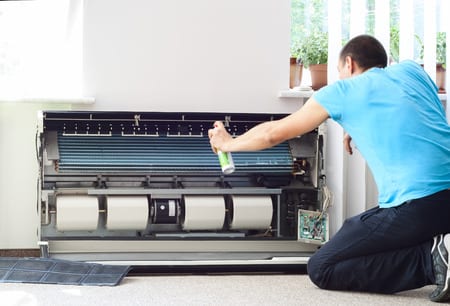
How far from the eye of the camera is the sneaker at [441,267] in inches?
109

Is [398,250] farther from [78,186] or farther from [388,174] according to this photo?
[78,186]

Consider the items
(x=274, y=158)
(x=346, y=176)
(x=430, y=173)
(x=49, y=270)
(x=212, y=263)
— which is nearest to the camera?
(x=430, y=173)

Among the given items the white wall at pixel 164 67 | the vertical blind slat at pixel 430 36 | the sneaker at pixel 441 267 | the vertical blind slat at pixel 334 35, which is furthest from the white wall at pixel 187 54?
the sneaker at pixel 441 267

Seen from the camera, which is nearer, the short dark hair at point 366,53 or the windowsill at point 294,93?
the short dark hair at point 366,53

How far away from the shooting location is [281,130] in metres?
2.88

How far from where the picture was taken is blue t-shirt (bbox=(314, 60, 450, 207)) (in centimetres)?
284

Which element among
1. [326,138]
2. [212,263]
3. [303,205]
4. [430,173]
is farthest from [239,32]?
[430,173]

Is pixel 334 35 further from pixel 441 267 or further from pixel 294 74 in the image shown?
pixel 441 267

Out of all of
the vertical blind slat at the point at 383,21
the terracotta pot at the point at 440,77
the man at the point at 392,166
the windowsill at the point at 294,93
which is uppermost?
the vertical blind slat at the point at 383,21

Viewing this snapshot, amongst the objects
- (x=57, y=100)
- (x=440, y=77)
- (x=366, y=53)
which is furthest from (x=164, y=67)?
(x=440, y=77)

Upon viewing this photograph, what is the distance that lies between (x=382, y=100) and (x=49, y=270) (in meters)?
1.54

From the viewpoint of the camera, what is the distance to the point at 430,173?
111 inches

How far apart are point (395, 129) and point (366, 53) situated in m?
0.37

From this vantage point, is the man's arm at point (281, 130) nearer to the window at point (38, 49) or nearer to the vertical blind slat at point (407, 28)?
the vertical blind slat at point (407, 28)
